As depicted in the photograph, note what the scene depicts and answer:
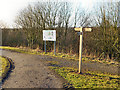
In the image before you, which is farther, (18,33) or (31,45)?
(18,33)

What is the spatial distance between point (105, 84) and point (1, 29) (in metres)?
25.2

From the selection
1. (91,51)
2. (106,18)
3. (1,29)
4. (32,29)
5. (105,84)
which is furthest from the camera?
(1,29)

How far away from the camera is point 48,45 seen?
1572cm

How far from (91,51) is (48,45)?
620 centimetres

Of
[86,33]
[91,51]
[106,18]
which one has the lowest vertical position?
[91,51]

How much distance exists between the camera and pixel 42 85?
4.87 meters

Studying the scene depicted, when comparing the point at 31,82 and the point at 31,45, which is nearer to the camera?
the point at 31,82

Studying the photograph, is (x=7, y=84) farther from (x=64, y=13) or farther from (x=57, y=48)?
(x=64, y=13)

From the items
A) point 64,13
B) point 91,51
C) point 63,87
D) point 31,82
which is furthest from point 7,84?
point 64,13

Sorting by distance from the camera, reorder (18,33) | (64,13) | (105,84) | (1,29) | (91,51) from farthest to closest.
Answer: (1,29) < (18,33) < (64,13) < (91,51) < (105,84)

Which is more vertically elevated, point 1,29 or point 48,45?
point 1,29

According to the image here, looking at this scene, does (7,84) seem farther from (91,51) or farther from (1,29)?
(1,29)

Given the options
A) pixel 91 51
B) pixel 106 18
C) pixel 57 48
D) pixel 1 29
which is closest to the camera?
pixel 106 18

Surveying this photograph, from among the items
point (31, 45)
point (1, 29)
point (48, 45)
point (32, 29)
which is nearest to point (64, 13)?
point (48, 45)
